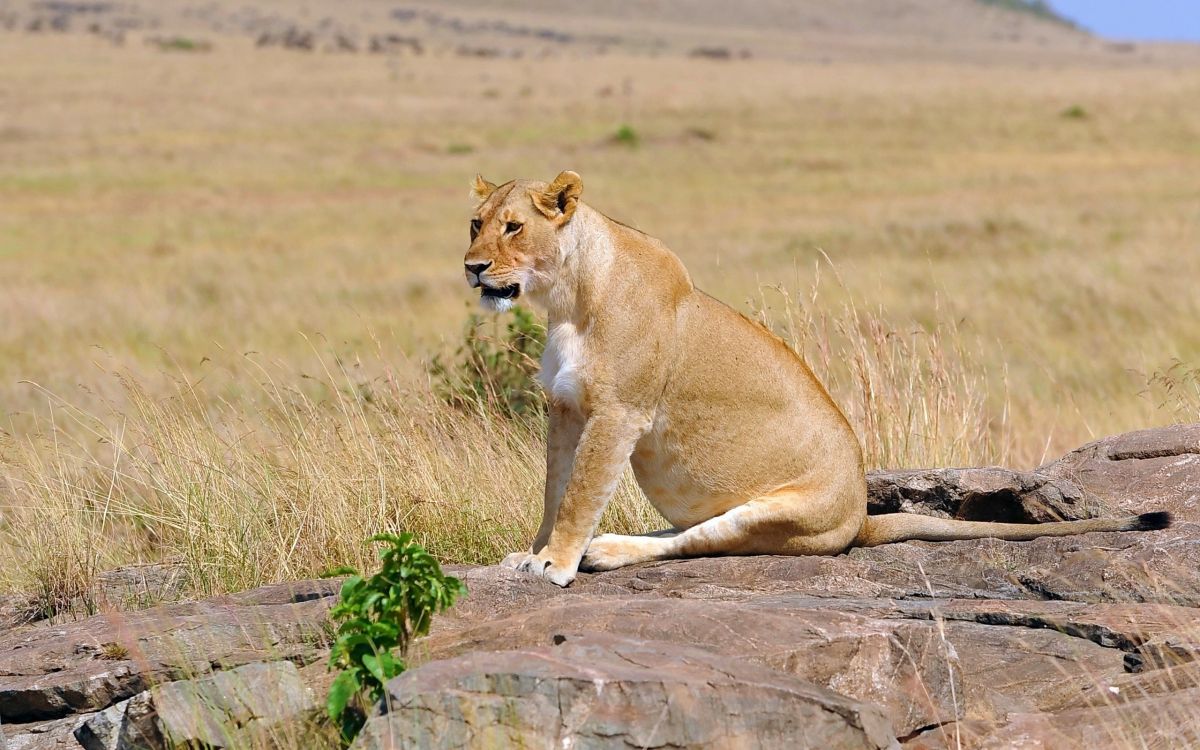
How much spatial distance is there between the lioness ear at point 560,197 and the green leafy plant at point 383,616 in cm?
188

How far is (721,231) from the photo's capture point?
99.2 ft

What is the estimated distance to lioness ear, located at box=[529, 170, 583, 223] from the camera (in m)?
6.22

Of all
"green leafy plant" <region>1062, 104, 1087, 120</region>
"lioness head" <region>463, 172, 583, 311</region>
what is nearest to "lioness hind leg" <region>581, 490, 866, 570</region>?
"lioness head" <region>463, 172, 583, 311</region>

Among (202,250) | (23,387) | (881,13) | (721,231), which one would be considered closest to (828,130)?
(721,231)

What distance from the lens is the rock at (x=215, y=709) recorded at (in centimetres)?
471

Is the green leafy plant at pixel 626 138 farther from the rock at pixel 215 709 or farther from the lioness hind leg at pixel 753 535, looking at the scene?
the rock at pixel 215 709

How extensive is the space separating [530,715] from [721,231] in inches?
1042

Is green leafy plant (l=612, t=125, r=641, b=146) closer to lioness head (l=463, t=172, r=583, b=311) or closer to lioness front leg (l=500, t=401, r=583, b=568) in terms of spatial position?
lioness front leg (l=500, t=401, r=583, b=568)

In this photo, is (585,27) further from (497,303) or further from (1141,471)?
(497,303)

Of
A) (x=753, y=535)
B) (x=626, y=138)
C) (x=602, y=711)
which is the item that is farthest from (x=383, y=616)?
(x=626, y=138)

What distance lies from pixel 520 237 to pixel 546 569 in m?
1.41

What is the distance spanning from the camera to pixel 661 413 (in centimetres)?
641

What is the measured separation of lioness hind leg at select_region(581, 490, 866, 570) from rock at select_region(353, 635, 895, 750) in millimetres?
2097

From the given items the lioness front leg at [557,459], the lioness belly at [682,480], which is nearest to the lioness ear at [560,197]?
the lioness front leg at [557,459]
